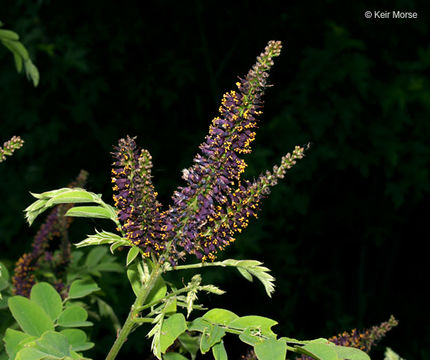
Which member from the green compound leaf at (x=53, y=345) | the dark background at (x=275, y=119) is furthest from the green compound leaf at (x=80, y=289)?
the dark background at (x=275, y=119)

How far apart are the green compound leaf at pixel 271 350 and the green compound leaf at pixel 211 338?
0.09 m

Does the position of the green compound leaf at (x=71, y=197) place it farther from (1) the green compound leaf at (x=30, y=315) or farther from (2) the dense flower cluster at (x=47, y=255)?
(2) the dense flower cluster at (x=47, y=255)

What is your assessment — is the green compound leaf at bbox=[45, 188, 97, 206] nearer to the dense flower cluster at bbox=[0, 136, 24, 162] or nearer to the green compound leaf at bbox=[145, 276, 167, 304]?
the dense flower cluster at bbox=[0, 136, 24, 162]

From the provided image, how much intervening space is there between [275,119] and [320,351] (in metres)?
4.06

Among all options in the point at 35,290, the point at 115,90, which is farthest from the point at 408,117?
the point at 35,290

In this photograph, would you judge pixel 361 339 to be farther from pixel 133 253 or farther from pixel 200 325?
pixel 133 253

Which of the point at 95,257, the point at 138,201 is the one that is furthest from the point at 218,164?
the point at 95,257

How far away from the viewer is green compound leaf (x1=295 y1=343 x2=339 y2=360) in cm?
124

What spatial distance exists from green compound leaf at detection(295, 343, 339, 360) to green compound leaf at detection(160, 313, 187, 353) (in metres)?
0.26

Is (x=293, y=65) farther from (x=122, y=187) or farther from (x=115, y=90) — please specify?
(x=122, y=187)

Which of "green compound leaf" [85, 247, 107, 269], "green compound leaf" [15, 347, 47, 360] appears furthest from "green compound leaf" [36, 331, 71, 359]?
"green compound leaf" [85, 247, 107, 269]

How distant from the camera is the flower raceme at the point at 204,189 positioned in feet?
4.24

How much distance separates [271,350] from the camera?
4.09ft

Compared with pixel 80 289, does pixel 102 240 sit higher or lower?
higher
